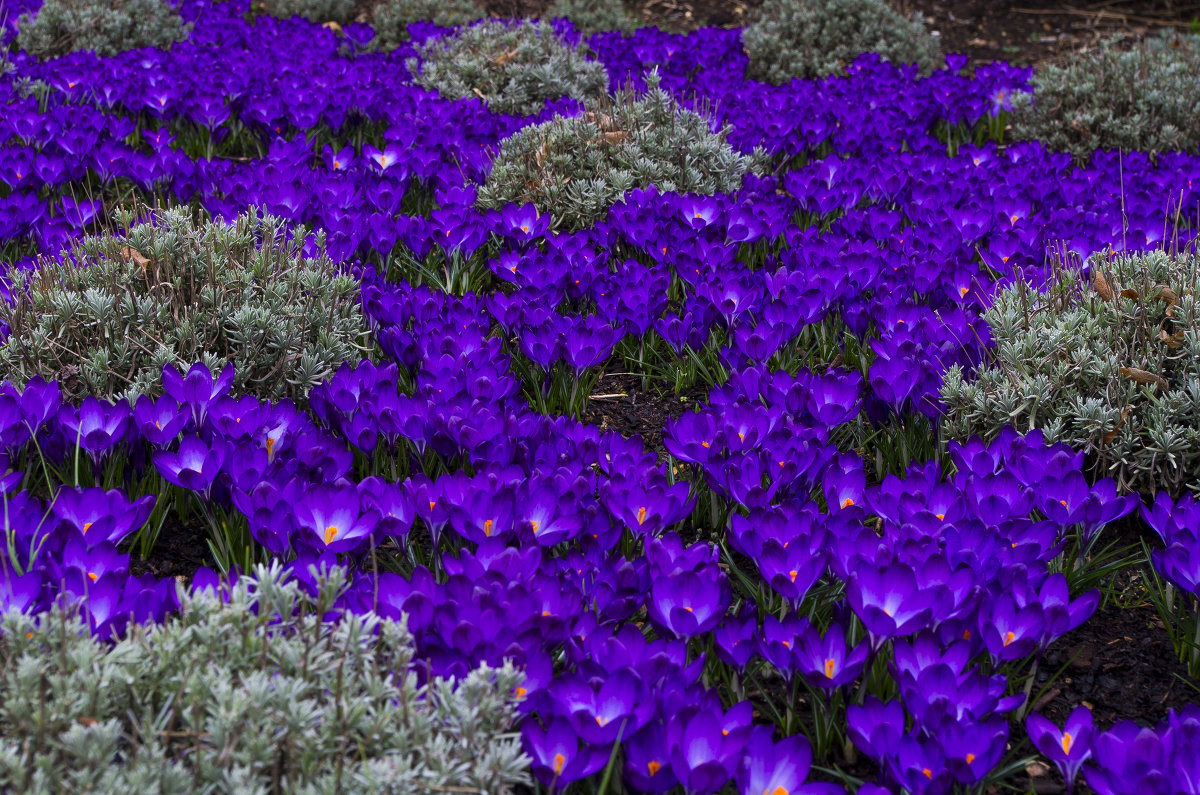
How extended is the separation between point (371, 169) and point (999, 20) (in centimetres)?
900

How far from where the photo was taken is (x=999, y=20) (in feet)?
36.0

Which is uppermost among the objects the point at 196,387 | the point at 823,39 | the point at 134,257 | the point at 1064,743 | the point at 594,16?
the point at 134,257

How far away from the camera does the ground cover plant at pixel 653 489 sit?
1.71m

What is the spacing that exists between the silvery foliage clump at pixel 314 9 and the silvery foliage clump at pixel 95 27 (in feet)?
5.76

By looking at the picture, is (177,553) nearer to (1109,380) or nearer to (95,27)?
(1109,380)

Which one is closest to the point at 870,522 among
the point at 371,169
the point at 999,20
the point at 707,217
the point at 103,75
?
the point at 707,217

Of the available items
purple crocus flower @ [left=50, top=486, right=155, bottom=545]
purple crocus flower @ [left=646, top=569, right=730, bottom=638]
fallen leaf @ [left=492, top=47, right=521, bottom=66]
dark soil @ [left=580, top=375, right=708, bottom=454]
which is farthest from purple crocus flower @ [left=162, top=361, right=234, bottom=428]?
fallen leaf @ [left=492, top=47, right=521, bottom=66]

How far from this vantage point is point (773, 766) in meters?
1.63

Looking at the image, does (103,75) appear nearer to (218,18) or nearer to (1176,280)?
(218,18)

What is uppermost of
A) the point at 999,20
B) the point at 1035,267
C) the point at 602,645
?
the point at 602,645

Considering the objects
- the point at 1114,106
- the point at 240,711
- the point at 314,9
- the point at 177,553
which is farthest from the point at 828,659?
the point at 314,9

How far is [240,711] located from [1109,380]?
254 centimetres

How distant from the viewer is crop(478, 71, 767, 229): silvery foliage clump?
454 centimetres

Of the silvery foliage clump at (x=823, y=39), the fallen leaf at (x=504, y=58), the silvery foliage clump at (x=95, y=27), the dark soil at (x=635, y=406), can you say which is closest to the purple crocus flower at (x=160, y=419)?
the dark soil at (x=635, y=406)
